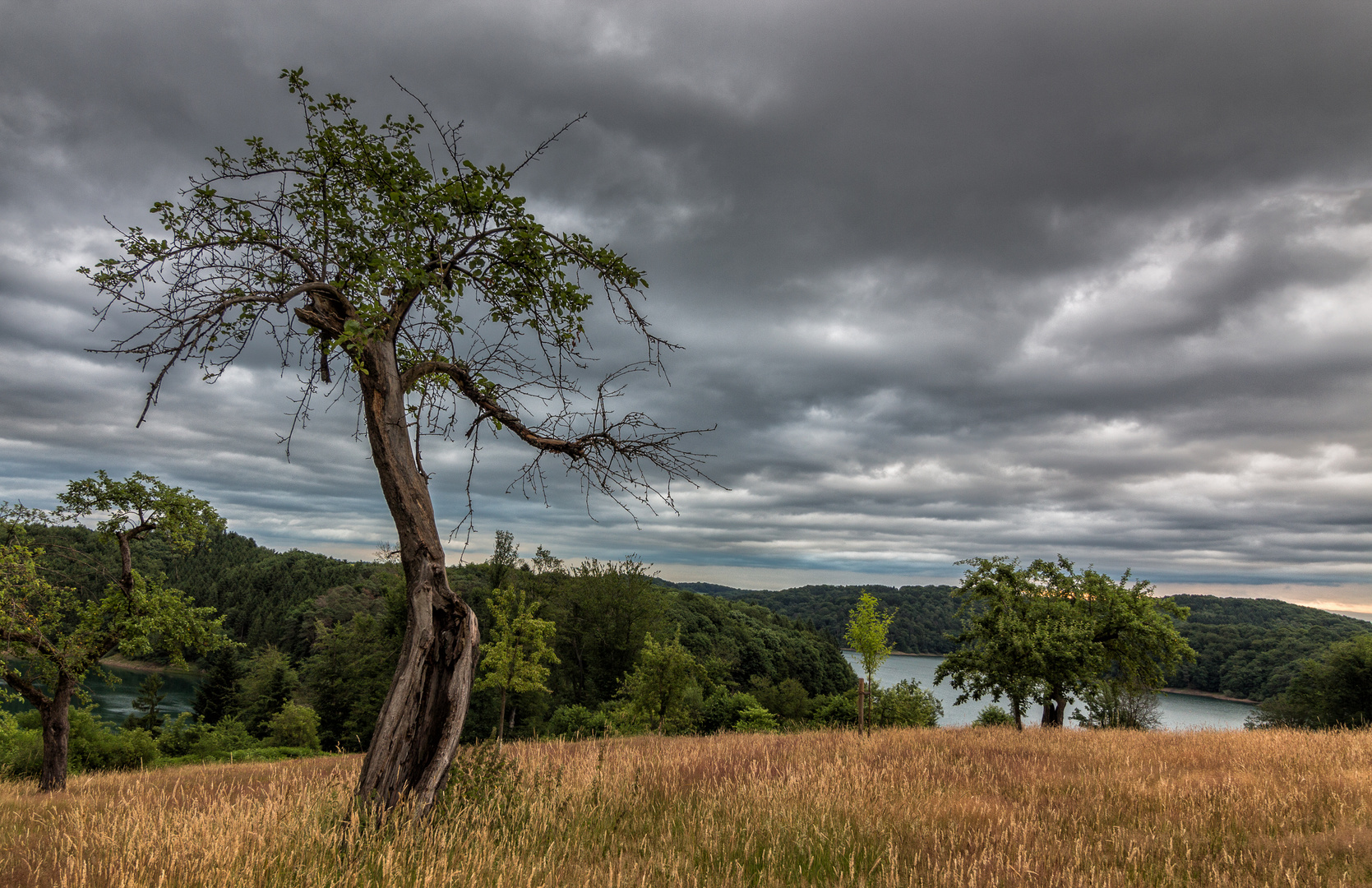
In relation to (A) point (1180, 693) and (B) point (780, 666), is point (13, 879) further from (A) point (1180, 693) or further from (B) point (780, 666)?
(A) point (1180, 693)

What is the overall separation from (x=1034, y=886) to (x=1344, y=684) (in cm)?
6054

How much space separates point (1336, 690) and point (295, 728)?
245ft

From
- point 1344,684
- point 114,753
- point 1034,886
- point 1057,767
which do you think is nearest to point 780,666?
point 1344,684

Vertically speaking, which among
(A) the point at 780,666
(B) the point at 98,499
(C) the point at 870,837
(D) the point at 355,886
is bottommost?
(A) the point at 780,666

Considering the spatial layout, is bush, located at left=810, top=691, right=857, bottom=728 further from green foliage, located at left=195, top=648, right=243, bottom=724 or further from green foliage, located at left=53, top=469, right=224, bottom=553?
green foliage, located at left=195, top=648, right=243, bottom=724

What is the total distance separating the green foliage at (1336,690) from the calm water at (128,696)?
9667cm

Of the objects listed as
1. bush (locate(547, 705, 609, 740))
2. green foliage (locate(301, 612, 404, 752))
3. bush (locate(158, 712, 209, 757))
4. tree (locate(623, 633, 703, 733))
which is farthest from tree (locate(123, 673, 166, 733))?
tree (locate(623, 633, 703, 733))

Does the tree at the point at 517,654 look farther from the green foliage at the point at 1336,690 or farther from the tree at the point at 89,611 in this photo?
the green foliage at the point at 1336,690

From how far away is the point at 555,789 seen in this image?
720 cm

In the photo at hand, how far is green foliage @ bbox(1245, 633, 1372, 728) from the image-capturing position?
41344 millimetres

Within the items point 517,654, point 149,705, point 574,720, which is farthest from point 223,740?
point 517,654

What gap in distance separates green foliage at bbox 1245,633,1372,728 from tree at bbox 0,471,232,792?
57231mm

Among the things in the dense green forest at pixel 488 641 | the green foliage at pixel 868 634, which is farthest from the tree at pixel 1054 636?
the dense green forest at pixel 488 641

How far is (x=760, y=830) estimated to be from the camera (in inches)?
236
